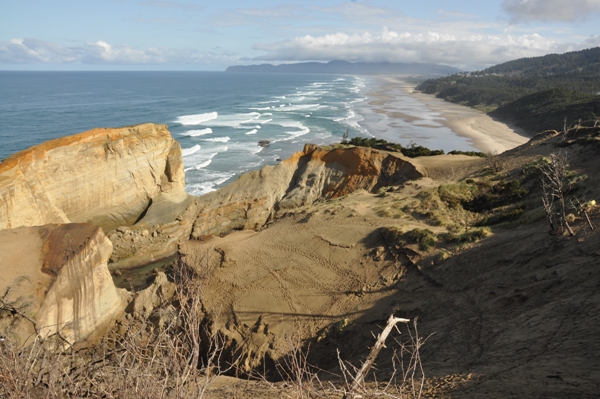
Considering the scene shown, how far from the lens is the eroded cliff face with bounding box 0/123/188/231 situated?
20.2m

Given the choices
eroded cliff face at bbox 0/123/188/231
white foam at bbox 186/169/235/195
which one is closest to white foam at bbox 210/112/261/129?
white foam at bbox 186/169/235/195

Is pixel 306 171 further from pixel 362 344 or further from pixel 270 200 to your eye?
pixel 362 344

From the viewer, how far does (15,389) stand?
4.78m

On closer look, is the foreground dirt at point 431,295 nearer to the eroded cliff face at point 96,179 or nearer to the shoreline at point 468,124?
the eroded cliff face at point 96,179

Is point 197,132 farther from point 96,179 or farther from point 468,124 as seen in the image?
point 468,124

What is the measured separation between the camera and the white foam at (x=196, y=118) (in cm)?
7071

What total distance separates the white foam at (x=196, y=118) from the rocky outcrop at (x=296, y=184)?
4392 centimetres

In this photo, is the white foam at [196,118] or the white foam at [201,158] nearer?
the white foam at [201,158]

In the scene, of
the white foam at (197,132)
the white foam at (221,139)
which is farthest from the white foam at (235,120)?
the white foam at (221,139)

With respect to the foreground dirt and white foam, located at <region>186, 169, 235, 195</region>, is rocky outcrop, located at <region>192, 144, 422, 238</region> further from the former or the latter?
white foam, located at <region>186, 169, 235, 195</region>

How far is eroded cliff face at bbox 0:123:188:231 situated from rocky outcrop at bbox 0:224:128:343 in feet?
17.3

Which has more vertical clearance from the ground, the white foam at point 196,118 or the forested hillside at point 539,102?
the forested hillside at point 539,102

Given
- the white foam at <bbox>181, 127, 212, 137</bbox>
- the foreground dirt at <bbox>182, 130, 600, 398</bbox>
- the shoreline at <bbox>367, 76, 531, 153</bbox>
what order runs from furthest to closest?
1. the white foam at <bbox>181, 127, 212, 137</bbox>
2. the shoreline at <bbox>367, 76, 531, 153</bbox>
3. the foreground dirt at <bbox>182, 130, 600, 398</bbox>

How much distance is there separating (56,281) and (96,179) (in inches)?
454
